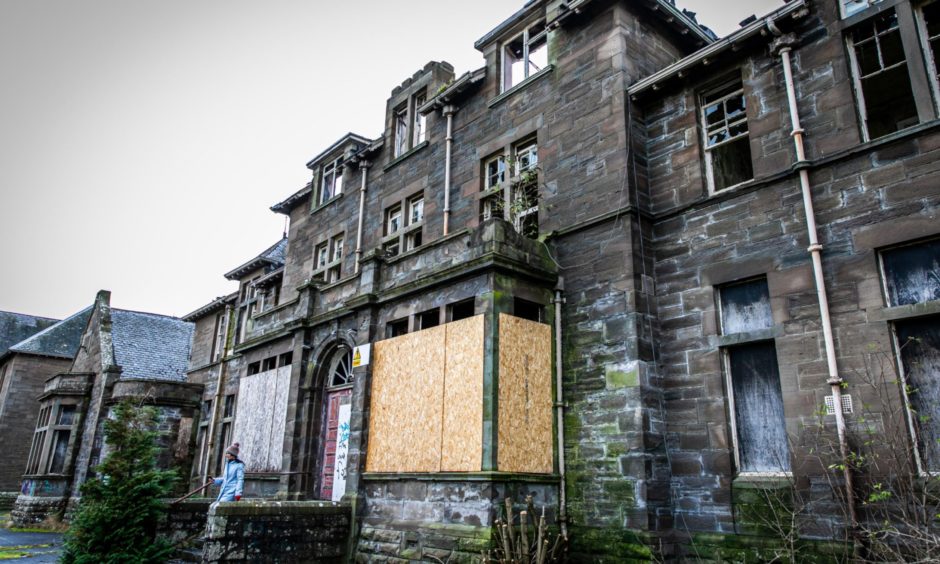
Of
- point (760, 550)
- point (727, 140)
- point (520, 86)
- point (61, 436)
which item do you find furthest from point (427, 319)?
point (61, 436)

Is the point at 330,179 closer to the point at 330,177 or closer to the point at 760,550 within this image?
the point at 330,177

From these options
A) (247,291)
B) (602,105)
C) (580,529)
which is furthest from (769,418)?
(247,291)

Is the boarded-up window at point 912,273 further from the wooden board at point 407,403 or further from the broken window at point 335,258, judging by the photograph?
the broken window at point 335,258

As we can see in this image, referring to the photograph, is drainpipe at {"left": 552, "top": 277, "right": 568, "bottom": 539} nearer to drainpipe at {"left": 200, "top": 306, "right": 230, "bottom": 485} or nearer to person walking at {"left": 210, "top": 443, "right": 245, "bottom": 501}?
person walking at {"left": 210, "top": 443, "right": 245, "bottom": 501}

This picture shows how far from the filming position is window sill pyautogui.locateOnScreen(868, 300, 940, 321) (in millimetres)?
8359

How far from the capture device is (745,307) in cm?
1044

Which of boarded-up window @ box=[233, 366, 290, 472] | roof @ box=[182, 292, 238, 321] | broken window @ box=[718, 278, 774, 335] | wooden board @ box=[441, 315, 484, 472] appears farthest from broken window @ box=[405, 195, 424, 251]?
roof @ box=[182, 292, 238, 321]

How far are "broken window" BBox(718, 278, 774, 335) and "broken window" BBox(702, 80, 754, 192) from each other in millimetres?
1842

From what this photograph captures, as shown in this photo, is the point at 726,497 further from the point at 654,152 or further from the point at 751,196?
the point at 654,152

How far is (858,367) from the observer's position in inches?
Result: 347

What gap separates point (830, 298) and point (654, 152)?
4311mm

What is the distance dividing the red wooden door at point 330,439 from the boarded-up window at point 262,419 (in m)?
1.31

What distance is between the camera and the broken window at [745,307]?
33.5ft

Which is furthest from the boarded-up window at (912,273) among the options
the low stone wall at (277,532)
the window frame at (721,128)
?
the low stone wall at (277,532)
